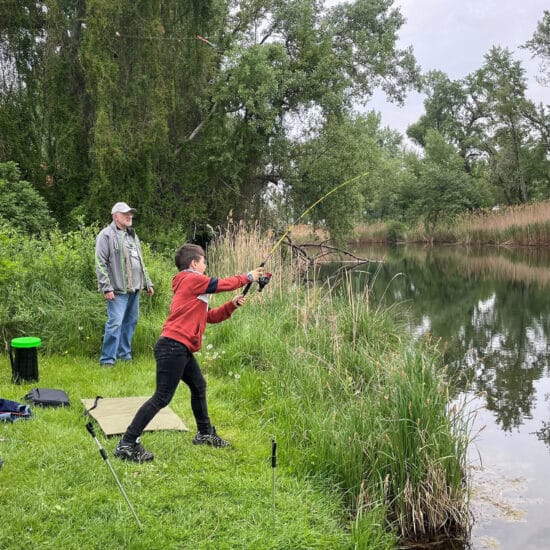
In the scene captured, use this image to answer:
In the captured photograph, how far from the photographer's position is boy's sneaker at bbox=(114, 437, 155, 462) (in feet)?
12.5

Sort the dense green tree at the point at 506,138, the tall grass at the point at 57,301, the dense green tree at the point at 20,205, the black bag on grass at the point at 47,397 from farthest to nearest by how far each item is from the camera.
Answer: the dense green tree at the point at 506,138
the dense green tree at the point at 20,205
the tall grass at the point at 57,301
the black bag on grass at the point at 47,397

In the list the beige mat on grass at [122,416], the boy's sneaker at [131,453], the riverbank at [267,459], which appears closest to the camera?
the riverbank at [267,459]

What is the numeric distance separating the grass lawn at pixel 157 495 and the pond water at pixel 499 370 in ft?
4.39

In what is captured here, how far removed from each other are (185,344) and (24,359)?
87.6 inches

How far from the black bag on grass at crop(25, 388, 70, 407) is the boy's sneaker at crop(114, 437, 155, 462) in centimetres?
121

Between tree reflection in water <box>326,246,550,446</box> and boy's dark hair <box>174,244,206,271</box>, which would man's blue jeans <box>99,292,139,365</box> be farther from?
tree reflection in water <box>326,246,550,446</box>

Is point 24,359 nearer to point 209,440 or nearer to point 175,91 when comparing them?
point 209,440

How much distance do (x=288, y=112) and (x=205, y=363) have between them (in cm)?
1225

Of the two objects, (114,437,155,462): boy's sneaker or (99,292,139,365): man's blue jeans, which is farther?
(99,292,139,365): man's blue jeans

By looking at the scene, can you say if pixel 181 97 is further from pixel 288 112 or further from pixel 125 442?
pixel 125 442

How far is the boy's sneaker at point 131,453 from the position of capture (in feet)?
12.5

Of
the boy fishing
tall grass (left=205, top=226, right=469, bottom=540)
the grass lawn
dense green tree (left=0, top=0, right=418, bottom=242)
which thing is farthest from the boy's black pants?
dense green tree (left=0, top=0, right=418, bottom=242)

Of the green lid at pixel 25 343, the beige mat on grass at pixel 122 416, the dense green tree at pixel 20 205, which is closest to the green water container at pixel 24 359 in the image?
the green lid at pixel 25 343

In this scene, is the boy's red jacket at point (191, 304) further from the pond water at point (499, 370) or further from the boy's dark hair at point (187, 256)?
the pond water at point (499, 370)
